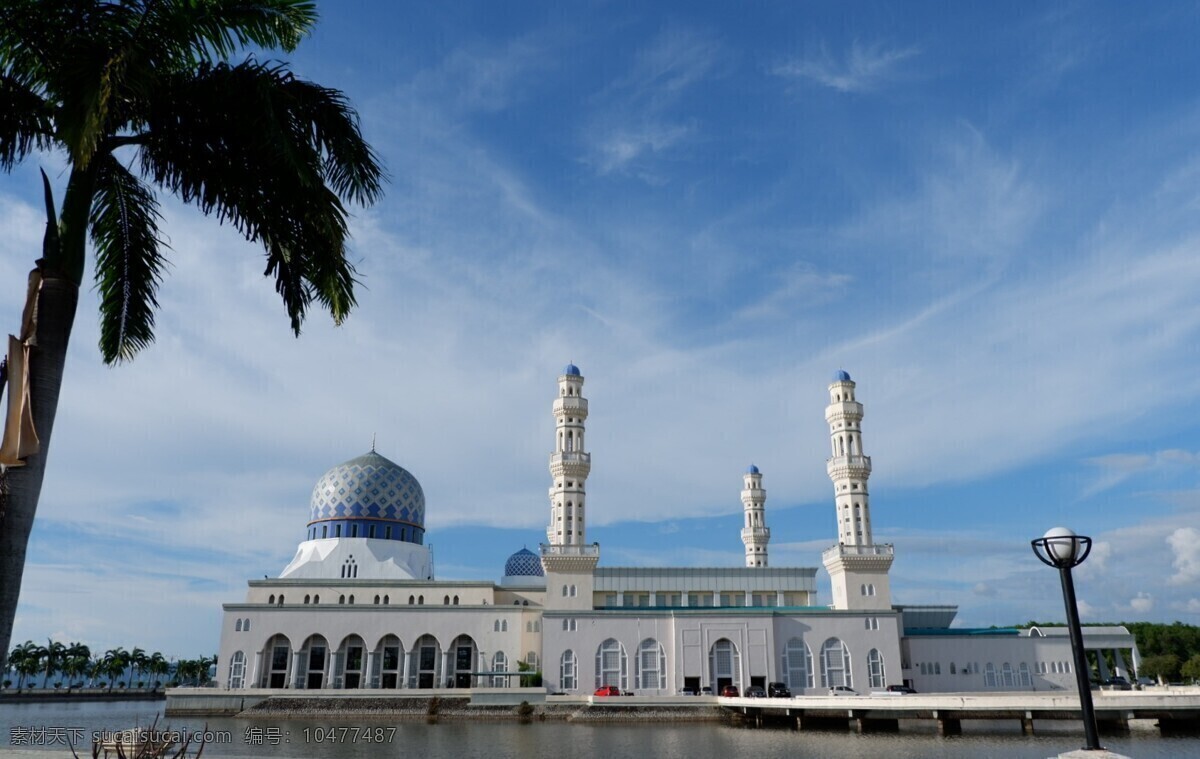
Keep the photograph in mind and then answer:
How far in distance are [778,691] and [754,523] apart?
22861mm

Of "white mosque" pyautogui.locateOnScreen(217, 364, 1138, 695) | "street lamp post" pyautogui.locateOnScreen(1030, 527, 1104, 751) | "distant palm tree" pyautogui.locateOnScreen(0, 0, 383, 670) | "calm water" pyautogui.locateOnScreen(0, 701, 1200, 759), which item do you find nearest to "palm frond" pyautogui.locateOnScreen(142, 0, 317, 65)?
"distant palm tree" pyautogui.locateOnScreen(0, 0, 383, 670)

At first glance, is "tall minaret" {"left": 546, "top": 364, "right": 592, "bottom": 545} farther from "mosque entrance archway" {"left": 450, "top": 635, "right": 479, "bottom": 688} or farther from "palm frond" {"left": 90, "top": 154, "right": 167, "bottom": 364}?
"palm frond" {"left": 90, "top": 154, "right": 167, "bottom": 364}

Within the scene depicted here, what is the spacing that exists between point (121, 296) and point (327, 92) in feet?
10.8

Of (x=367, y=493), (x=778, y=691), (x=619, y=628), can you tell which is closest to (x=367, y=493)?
(x=367, y=493)

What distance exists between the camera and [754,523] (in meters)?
65.5

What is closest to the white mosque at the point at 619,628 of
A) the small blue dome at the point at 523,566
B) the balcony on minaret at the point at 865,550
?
the balcony on minaret at the point at 865,550

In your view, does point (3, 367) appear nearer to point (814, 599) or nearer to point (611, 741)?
point (611, 741)

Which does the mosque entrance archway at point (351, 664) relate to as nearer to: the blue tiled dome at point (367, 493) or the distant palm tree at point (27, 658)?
the blue tiled dome at point (367, 493)

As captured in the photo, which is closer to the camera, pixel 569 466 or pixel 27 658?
pixel 569 466

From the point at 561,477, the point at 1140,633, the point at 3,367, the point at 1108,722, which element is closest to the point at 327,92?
the point at 3,367

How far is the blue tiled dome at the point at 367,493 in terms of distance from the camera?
60.2 meters

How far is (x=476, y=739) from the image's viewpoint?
31.2 metres

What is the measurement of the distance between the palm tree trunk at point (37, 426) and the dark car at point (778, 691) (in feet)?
127

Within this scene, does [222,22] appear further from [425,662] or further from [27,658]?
[27,658]
